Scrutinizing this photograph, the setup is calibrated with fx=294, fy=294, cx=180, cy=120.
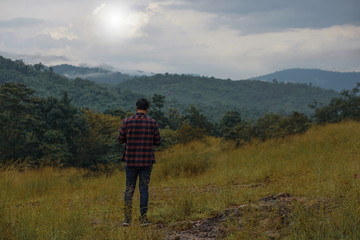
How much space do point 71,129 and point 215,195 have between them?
2522cm

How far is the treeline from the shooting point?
810 inches

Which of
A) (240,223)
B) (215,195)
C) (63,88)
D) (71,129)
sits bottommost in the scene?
(71,129)

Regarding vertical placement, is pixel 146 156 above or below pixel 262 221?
above

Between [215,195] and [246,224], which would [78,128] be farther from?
[246,224]

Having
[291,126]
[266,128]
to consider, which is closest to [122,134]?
[291,126]

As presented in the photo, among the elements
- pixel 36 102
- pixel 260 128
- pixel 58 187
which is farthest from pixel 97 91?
pixel 58 187

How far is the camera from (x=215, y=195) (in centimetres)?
553

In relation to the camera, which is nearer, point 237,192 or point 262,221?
point 262,221

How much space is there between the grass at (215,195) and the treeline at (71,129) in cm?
850

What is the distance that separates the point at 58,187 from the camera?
7.96 meters

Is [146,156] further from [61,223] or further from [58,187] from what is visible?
[58,187]

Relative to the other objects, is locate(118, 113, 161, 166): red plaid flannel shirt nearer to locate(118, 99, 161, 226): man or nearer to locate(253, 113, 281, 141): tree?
locate(118, 99, 161, 226): man

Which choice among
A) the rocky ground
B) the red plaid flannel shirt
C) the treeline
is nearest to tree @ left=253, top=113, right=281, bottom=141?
the treeline

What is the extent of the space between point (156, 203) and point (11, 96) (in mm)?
25447
